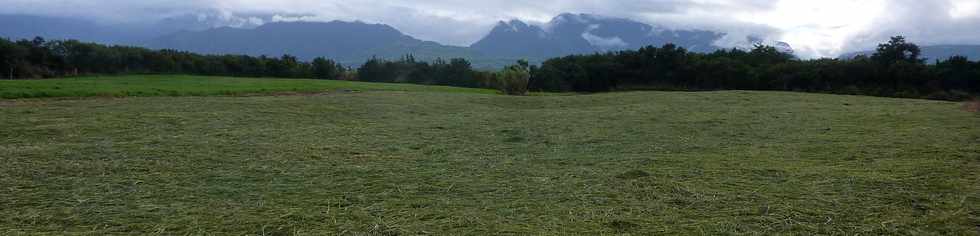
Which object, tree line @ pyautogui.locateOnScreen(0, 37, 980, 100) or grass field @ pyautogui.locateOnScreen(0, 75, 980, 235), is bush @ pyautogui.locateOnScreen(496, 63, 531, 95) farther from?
grass field @ pyautogui.locateOnScreen(0, 75, 980, 235)

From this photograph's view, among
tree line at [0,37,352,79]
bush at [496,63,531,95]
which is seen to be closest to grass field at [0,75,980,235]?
bush at [496,63,531,95]

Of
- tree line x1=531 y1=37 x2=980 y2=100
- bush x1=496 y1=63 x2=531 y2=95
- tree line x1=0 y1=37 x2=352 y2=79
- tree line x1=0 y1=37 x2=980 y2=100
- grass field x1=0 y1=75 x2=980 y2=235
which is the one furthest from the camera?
bush x1=496 y1=63 x2=531 y2=95

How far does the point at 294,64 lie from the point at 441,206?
156ft

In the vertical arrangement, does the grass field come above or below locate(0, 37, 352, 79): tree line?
below

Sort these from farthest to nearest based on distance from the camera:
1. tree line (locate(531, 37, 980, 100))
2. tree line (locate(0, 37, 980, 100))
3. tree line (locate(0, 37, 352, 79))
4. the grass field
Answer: tree line (locate(0, 37, 352, 79)), tree line (locate(0, 37, 980, 100)), tree line (locate(531, 37, 980, 100)), the grass field

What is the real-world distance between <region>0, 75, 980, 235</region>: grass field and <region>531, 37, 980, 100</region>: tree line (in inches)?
982

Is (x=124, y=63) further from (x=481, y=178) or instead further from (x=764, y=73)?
(x=481, y=178)

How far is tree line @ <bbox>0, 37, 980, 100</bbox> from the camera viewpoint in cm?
3291

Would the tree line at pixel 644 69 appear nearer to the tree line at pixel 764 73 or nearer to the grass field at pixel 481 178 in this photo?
the tree line at pixel 764 73

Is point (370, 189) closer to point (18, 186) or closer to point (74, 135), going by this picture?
point (18, 186)

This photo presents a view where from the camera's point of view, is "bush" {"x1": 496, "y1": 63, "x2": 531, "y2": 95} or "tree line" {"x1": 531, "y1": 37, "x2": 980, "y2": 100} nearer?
"tree line" {"x1": 531, "y1": 37, "x2": 980, "y2": 100}

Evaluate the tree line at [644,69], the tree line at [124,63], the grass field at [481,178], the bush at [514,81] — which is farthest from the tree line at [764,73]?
the grass field at [481,178]

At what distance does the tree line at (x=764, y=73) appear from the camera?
107 feet

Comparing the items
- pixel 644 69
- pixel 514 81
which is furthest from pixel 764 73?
pixel 514 81
